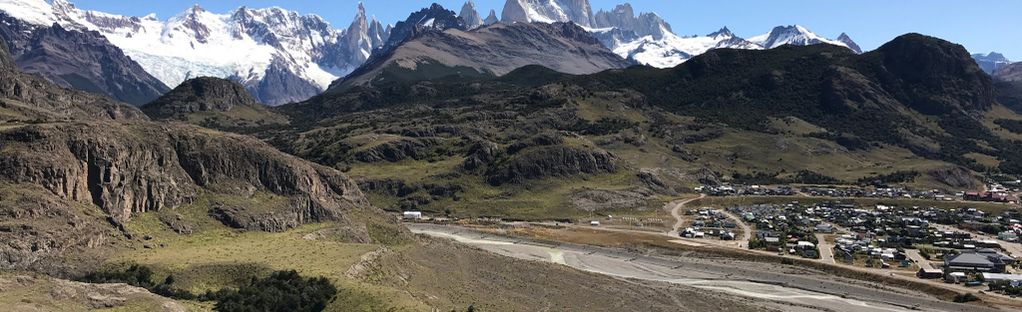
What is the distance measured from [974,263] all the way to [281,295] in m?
117

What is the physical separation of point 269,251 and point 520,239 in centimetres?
9191

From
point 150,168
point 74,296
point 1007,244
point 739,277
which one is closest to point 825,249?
point 739,277

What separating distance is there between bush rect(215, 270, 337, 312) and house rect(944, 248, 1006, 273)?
349 feet

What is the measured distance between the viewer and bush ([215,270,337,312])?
261 ft

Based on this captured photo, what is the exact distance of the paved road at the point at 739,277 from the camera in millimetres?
120250

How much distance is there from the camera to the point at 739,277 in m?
142

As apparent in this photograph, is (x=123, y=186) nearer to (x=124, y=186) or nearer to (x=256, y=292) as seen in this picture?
(x=124, y=186)

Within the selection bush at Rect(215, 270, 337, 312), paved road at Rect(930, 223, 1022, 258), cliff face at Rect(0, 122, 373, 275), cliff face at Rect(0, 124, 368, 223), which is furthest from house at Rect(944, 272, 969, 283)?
bush at Rect(215, 270, 337, 312)

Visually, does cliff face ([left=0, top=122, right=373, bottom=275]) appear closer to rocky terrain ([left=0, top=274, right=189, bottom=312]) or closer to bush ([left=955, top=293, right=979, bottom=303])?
rocky terrain ([left=0, top=274, right=189, bottom=312])

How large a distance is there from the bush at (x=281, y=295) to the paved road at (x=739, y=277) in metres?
67.3

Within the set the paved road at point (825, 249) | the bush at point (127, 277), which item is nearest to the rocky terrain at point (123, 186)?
the bush at point (127, 277)

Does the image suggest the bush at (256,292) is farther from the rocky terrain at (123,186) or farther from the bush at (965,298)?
the bush at (965,298)

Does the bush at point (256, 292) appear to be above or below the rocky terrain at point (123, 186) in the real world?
below

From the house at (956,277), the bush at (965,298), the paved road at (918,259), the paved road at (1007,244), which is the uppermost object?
the paved road at (1007,244)
